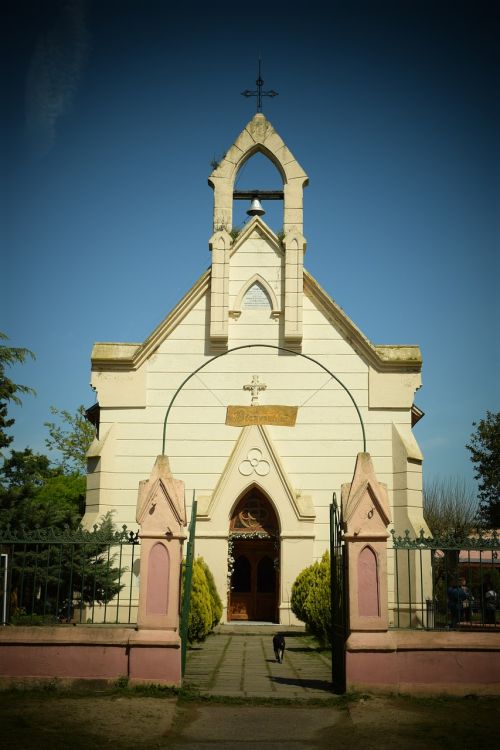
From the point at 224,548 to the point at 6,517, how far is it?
6338mm

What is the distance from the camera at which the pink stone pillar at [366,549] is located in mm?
12180

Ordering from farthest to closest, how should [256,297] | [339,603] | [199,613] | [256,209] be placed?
[256,209] < [256,297] < [199,613] < [339,603]

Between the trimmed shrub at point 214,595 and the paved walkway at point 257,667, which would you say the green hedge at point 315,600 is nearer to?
the paved walkway at point 257,667

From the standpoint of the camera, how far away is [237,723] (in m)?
10.3

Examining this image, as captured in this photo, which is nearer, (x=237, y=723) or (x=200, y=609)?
(x=237, y=723)

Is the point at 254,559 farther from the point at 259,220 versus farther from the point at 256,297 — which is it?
the point at 259,220

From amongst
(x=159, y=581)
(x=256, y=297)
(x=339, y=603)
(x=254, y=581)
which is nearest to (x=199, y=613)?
(x=339, y=603)

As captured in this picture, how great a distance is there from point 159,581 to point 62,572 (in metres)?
4.19

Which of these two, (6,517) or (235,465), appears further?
(235,465)

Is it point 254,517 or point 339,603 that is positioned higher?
point 254,517

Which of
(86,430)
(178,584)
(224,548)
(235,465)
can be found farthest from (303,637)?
(86,430)

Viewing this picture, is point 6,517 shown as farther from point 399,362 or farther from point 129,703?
point 399,362

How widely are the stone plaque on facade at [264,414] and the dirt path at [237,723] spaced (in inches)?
468

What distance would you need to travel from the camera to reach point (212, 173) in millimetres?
24766
